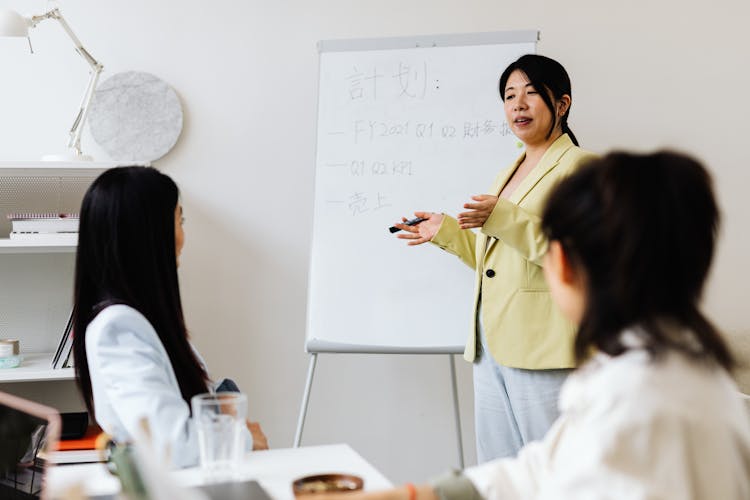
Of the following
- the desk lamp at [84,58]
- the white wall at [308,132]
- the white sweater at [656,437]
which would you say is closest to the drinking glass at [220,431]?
the white sweater at [656,437]

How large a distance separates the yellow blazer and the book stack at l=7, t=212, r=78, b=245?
4.19 ft

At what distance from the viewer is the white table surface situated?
121 cm

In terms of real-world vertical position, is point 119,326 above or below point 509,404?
above

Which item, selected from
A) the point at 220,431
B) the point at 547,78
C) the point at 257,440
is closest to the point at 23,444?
the point at 220,431

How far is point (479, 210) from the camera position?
206cm

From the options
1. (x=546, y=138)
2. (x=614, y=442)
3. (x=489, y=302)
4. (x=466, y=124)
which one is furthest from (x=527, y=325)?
(x=614, y=442)

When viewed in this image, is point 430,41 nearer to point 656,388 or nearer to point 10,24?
point 10,24

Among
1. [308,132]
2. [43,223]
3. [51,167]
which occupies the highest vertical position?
[308,132]

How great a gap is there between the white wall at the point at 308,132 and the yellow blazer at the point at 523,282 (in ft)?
2.80

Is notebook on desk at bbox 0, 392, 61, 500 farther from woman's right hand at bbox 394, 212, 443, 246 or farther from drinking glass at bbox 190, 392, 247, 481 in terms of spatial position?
woman's right hand at bbox 394, 212, 443, 246

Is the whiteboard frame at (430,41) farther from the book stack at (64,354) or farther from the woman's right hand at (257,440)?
the woman's right hand at (257,440)

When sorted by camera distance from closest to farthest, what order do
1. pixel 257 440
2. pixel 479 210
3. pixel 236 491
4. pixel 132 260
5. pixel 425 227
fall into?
pixel 236 491
pixel 132 260
pixel 257 440
pixel 479 210
pixel 425 227

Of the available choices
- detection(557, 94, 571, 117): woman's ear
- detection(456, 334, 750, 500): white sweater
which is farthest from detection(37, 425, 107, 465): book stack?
detection(456, 334, 750, 500): white sweater

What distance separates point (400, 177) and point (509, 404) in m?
0.83
